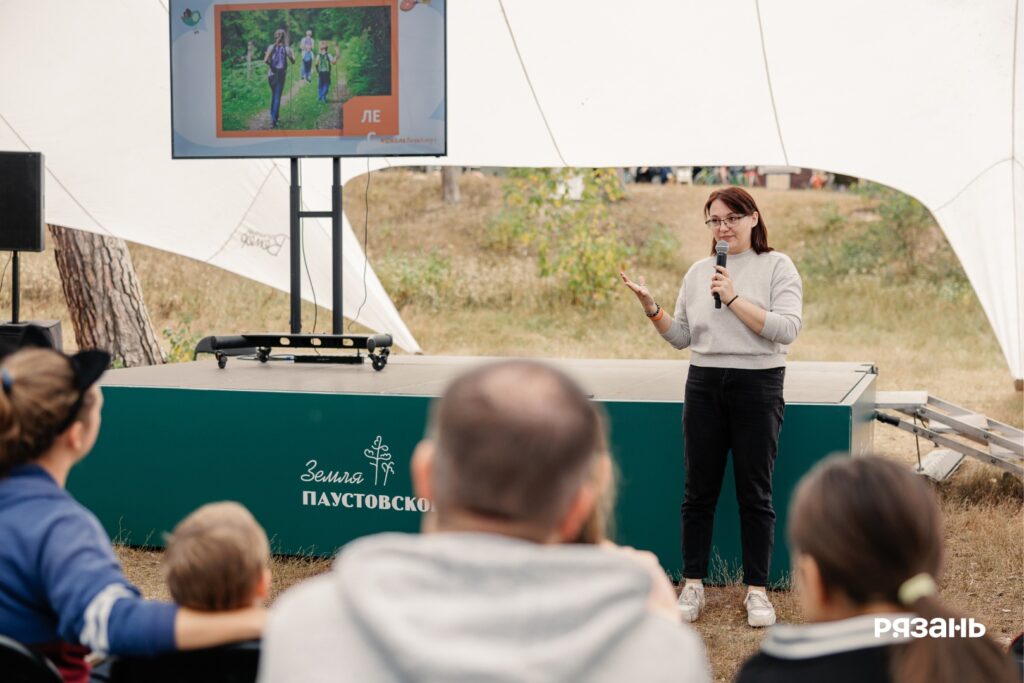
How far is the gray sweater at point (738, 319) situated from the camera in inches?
143

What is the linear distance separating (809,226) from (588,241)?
513cm

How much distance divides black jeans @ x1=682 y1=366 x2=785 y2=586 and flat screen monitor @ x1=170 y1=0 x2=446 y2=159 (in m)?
2.13

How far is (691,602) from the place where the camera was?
3818 millimetres

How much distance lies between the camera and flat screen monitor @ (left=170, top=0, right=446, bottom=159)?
5328mm

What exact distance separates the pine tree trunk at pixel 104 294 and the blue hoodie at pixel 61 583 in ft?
22.7

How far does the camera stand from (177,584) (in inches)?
65.9

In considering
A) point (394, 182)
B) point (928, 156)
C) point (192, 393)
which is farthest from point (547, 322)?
point (192, 393)

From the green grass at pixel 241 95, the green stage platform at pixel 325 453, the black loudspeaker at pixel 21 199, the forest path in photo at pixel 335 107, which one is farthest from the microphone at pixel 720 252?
the black loudspeaker at pixel 21 199

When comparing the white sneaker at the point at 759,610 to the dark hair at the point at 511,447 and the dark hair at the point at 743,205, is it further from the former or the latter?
the dark hair at the point at 511,447

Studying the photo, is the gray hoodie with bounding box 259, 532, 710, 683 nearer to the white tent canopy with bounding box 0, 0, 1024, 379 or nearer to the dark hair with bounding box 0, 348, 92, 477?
the dark hair with bounding box 0, 348, 92, 477

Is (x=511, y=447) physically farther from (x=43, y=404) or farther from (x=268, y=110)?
(x=268, y=110)

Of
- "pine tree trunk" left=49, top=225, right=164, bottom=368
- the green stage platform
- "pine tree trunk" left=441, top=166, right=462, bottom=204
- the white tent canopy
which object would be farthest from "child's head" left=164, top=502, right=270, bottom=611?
"pine tree trunk" left=441, top=166, right=462, bottom=204

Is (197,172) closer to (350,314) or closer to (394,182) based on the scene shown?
(350,314)

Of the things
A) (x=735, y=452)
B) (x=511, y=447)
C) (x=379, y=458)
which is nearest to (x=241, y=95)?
(x=379, y=458)
